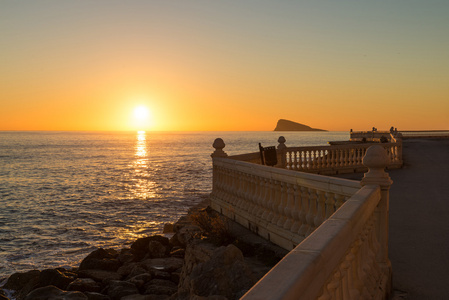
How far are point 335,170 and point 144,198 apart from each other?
1448 cm

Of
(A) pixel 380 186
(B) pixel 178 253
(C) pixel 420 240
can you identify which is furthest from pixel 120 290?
(C) pixel 420 240

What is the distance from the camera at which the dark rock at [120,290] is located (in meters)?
8.66

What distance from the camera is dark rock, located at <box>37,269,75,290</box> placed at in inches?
392

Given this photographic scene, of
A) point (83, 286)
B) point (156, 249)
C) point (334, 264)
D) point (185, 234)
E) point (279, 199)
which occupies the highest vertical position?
point (334, 264)

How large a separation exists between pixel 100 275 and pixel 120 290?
2.10 m

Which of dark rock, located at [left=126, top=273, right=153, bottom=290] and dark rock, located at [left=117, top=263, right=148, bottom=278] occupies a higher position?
dark rock, located at [left=126, top=273, right=153, bottom=290]

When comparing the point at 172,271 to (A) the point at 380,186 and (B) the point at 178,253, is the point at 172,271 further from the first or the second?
(A) the point at 380,186

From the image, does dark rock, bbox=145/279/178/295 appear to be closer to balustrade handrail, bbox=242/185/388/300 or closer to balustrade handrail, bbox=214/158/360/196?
balustrade handrail, bbox=214/158/360/196

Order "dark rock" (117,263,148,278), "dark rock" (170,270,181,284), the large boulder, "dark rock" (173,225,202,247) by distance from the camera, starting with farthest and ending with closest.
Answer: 1. "dark rock" (173,225,202,247)
2. "dark rock" (117,263,148,278)
3. "dark rock" (170,270,181,284)
4. the large boulder

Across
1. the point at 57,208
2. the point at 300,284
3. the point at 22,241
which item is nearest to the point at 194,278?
the point at 300,284

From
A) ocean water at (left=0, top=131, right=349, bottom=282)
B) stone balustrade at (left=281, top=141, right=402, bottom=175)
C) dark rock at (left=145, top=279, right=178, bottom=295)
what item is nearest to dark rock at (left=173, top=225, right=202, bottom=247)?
dark rock at (left=145, top=279, right=178, bottom=295)

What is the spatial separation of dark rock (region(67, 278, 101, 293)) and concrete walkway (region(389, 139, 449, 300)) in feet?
22.4

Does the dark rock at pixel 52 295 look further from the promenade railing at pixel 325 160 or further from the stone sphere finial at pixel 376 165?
the promenade railing at pixel 325 160

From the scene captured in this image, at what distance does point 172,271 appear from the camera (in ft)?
34.4
